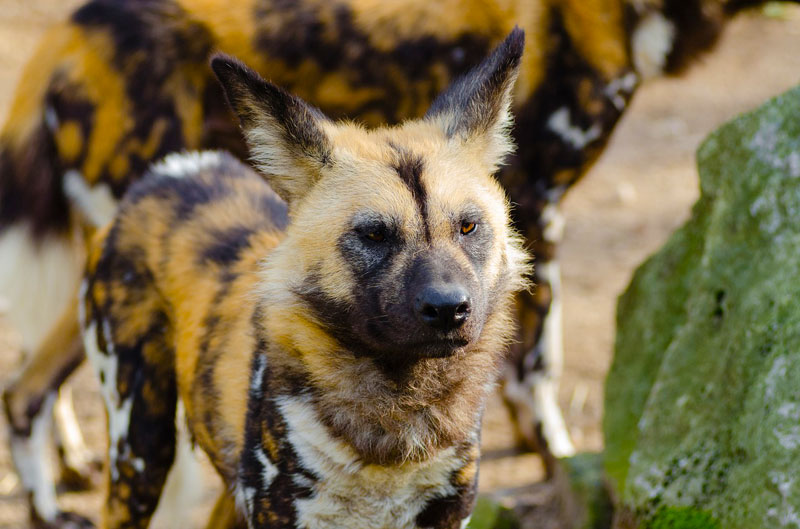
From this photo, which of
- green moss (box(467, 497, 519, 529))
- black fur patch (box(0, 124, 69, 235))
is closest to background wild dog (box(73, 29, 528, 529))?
green moss (box(467, 497, 519, 529))

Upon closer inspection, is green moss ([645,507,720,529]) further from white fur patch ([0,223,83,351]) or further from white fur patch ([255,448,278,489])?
white fur patch ([0,223,83,351])

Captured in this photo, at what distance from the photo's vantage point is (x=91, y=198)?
3320mm

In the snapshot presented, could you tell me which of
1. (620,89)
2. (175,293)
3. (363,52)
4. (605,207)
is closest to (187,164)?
(175,293)

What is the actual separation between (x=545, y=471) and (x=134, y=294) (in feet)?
5.36

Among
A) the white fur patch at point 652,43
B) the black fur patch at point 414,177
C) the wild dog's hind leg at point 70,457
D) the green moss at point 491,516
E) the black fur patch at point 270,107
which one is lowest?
the wild dog's hind leg at point 70,457

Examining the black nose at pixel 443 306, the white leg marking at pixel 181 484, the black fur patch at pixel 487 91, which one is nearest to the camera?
the black nose at pixel 443 306

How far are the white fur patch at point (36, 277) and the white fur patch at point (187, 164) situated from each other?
696mm

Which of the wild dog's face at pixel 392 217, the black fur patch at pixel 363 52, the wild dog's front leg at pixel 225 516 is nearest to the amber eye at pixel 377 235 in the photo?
the wild dog's face at pixel 392 217

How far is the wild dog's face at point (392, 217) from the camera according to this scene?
199cm

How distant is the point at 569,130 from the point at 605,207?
227 cm

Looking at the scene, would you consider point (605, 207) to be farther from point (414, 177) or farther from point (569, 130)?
point (414, 177)

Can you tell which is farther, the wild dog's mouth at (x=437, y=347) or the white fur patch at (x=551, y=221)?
the white fur patch at (x=551, y=221)

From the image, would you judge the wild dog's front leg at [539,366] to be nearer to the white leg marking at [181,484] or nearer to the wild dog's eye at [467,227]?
the white leg marking at [181,484]

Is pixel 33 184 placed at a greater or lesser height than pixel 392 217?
lesser
